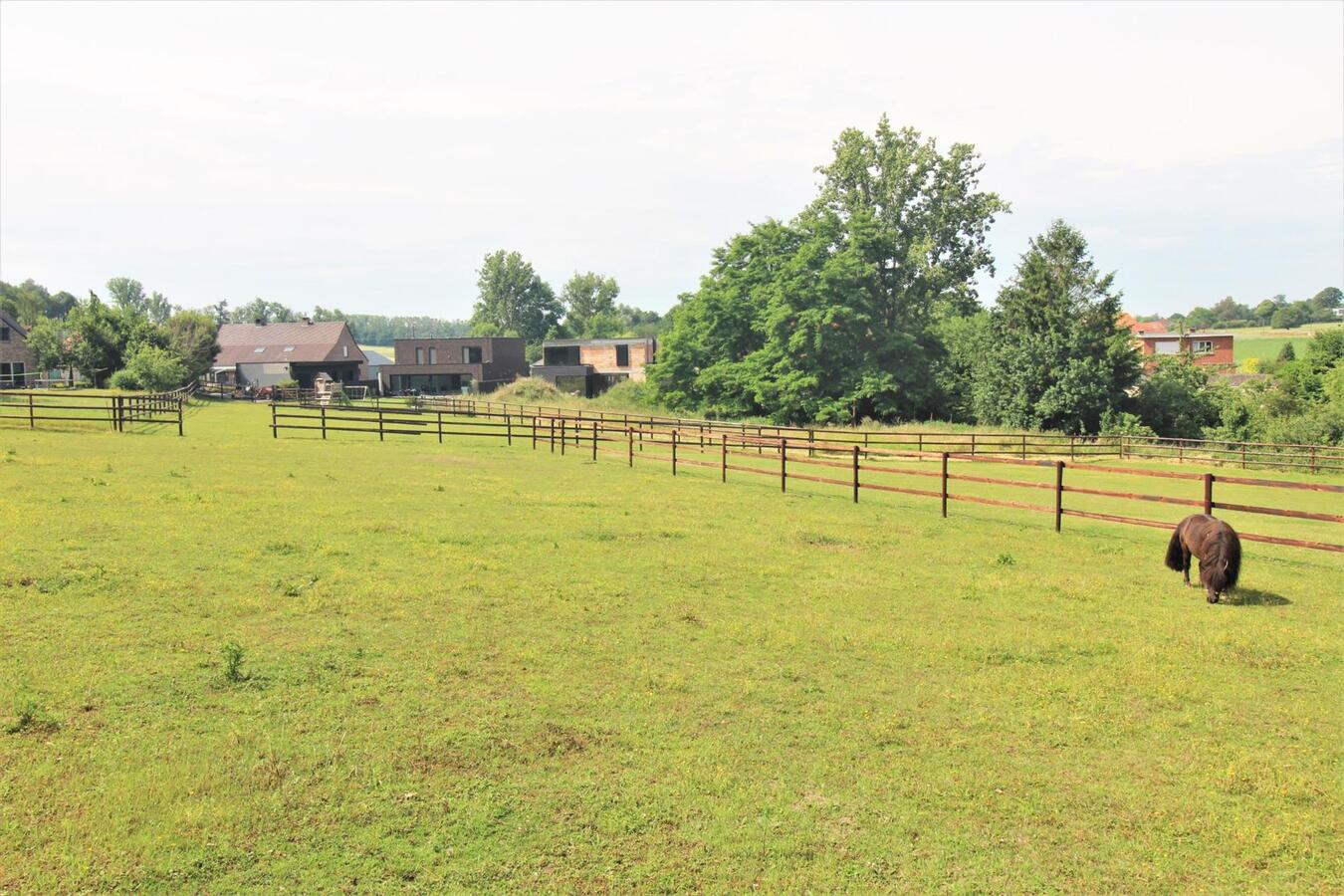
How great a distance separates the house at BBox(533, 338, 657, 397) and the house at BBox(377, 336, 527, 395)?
13.8ft

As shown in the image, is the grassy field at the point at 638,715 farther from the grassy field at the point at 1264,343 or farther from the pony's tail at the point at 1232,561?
the grassy field at the point at 1264,343

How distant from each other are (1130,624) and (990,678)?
9.14 feet

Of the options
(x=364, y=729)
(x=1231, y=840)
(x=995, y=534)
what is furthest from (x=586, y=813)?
(x=995, y=534)

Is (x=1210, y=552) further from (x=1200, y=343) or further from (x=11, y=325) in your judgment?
(x=1200, y=343)

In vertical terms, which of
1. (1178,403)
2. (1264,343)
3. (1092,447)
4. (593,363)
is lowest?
(1092,447)

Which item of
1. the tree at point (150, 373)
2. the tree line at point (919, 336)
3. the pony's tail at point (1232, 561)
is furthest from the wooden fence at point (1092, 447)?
the tree at point (150, 373)

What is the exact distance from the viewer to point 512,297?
5881 inches

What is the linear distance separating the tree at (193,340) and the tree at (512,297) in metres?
75.2

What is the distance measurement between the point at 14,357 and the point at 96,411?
114ft

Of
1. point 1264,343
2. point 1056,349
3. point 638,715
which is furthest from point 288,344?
point 1264,343

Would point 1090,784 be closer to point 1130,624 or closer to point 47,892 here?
A: point 1130,624

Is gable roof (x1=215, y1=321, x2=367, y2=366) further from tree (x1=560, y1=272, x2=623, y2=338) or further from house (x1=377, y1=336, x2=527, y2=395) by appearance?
tree (x1=560, y1=272, x2=623, y2=338)

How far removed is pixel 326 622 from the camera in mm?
8406

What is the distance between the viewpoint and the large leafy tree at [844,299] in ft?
190
